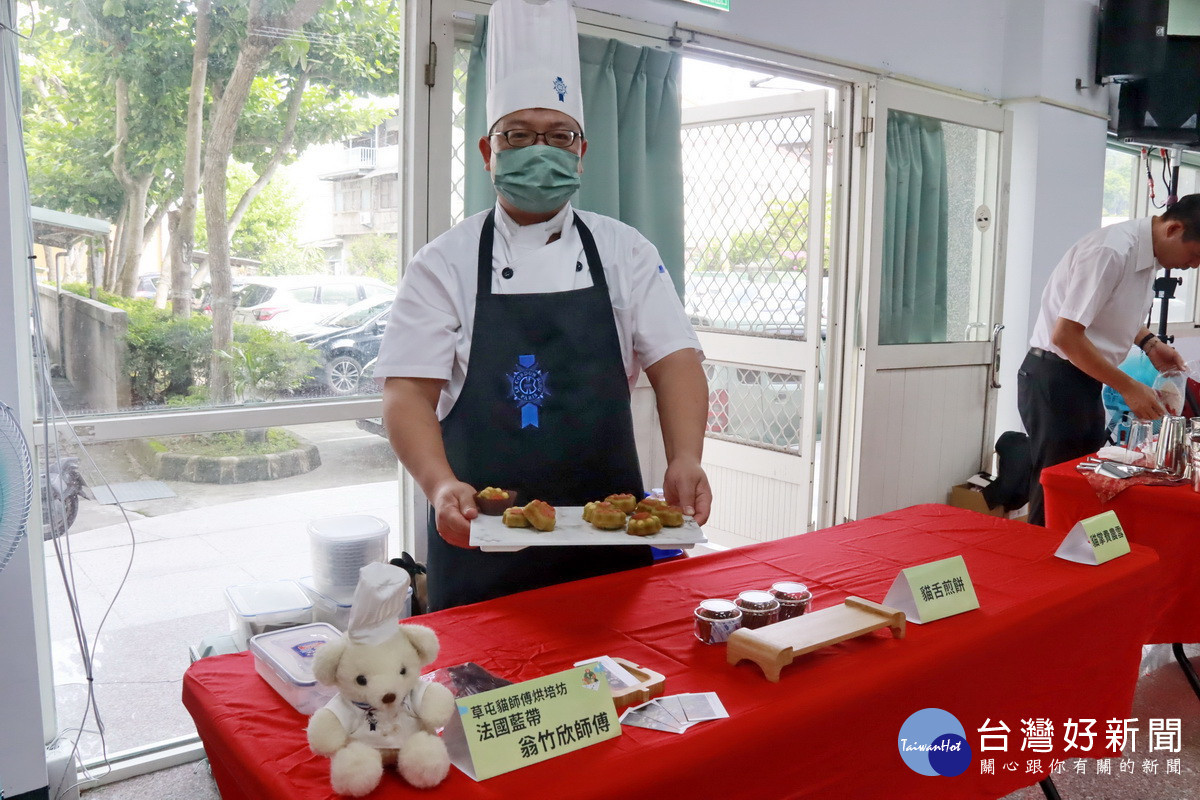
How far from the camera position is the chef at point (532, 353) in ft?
5.36

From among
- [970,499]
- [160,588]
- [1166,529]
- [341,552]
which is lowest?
[160,588]

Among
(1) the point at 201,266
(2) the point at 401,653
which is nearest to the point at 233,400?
(1) the point at 201,266

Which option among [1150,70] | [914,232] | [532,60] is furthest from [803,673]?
[1150,70]

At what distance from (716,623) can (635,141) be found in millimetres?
2229

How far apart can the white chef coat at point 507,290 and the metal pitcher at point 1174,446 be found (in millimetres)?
1603

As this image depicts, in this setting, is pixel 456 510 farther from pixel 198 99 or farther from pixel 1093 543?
pixel 198 99

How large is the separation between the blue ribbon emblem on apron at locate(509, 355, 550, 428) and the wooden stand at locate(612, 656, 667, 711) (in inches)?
24.3

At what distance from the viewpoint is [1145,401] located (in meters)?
2.80

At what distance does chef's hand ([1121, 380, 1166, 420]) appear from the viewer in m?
2.79

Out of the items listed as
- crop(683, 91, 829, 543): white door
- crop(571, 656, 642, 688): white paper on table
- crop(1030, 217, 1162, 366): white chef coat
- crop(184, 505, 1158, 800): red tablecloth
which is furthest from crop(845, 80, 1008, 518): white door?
crop(571, 656, 642, 688): white paper on table

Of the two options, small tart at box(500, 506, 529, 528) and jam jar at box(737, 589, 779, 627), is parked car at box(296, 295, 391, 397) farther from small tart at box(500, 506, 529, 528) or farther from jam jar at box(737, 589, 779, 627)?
jam jar at box(737, 589, 779, 627)

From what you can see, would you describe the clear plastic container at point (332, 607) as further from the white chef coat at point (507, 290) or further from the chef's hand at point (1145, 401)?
the chef's hand at point (1145, 401)

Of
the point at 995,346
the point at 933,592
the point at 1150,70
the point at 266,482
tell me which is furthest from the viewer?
the point at 1150,70

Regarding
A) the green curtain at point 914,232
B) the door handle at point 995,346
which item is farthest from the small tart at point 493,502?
the door handle at point 995,346
